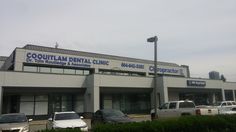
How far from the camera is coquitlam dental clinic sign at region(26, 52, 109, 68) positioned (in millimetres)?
32656

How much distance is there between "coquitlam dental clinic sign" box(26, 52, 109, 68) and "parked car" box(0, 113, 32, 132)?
16017 mm

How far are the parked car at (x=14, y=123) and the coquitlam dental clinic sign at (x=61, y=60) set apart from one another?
16017mm

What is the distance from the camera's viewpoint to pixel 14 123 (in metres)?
16.1

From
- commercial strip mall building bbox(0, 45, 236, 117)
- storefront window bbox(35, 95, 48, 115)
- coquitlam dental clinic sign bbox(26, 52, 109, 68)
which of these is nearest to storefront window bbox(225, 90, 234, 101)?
commercial strip mall building bbox(0, 45, 236, 117)

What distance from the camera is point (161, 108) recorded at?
24.1 metres

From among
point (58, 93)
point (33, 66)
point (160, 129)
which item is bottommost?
point (160, 129)

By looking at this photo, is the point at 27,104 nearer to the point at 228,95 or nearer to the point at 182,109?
the point at 182,109

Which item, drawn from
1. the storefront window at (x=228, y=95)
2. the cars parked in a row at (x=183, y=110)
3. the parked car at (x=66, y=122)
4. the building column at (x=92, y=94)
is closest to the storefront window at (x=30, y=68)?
the building column at (x=92, y=94)

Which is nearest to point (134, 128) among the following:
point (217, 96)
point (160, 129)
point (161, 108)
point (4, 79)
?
point (160, 129)

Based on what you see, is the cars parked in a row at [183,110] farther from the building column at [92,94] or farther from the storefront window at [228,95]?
the storefront window at [228,95]

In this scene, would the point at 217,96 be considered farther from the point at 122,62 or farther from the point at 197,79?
the point at 122,62

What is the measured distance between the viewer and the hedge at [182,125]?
36.5ft

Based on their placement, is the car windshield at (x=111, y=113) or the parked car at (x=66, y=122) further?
the car windshield at (x=111, y=113)

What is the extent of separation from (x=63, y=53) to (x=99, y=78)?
616cm
